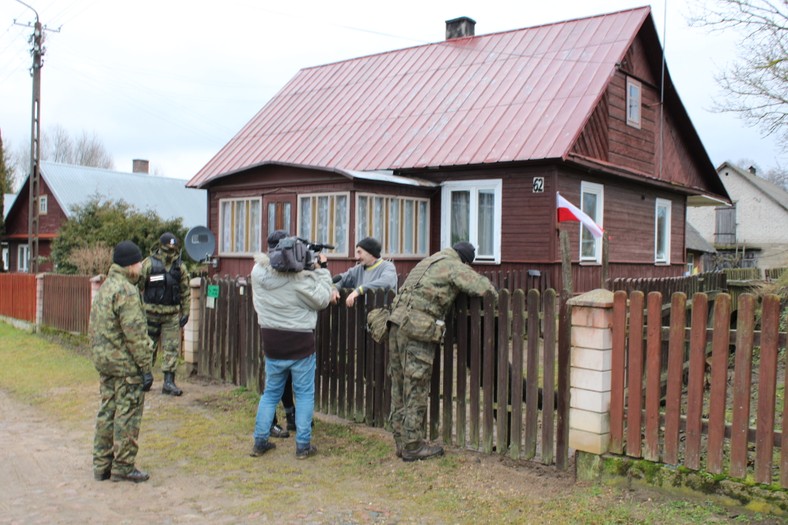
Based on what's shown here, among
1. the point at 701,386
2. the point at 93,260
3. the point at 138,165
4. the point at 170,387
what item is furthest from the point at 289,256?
the point at 138,165

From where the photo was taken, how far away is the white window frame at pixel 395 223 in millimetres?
13227

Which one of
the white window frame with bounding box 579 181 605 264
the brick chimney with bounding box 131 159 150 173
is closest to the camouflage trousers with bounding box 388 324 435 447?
the white window frame with bounding box 579 181 605 264

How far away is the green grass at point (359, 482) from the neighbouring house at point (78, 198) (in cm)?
2877

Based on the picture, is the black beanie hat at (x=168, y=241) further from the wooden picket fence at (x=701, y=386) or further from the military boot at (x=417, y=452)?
the wooden picket fence at (x=701, y=386)

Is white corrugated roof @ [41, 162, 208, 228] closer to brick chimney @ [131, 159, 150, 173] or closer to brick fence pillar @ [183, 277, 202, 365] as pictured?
brick chimney @ [131, 159, 150, 173]

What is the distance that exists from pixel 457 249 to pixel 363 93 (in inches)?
545

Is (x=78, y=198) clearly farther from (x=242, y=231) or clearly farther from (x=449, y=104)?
(x=449, y=104)

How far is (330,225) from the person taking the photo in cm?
1338

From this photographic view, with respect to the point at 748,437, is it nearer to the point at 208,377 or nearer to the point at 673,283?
the point at 673,283

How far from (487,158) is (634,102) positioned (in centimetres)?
512

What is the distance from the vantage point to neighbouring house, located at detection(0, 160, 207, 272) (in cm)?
3444

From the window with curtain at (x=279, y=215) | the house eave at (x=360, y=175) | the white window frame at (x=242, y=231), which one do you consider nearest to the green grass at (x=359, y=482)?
the house eave at (x=360, y=175)

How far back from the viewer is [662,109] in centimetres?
1834

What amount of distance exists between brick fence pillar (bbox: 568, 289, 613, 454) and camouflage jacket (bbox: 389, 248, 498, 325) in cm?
77
